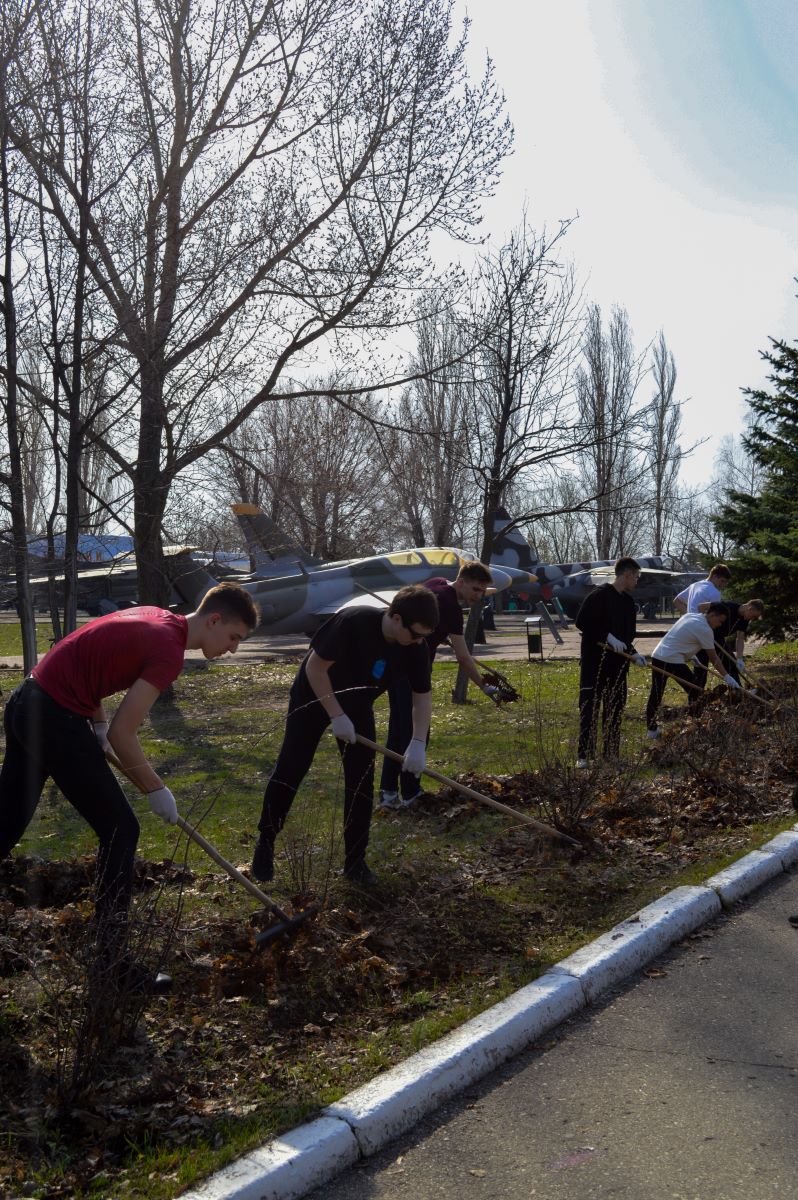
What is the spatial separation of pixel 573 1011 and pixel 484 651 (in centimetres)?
1987

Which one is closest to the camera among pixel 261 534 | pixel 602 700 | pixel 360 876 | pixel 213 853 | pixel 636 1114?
pixel 636 1114

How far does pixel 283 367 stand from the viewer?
14367mm

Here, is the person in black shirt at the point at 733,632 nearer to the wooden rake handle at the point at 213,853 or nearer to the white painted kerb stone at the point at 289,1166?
the wooden rake handle at the point at 213,853

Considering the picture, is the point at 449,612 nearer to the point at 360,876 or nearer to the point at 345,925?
the point at 360,876

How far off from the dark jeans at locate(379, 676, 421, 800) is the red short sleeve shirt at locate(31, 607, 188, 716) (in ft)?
11.6

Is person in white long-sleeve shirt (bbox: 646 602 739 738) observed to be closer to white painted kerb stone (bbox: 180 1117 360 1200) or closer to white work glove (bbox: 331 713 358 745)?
white work glove (bbox: 331 713 358 745)

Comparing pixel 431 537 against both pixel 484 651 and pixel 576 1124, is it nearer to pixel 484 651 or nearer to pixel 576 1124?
pixel 484 651

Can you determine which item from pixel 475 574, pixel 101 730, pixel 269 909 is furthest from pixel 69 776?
pixel 475 574

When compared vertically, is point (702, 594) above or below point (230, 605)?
below

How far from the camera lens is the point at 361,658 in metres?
5.48

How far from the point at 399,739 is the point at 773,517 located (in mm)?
12657

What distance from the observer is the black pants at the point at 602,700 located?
766 cm

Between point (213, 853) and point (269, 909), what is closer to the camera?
point (213, 853)

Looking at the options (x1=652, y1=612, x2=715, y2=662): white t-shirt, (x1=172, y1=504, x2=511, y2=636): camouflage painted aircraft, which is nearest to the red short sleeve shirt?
(x1=652, y1=612, x2=715, y2=662): white t-shirt
